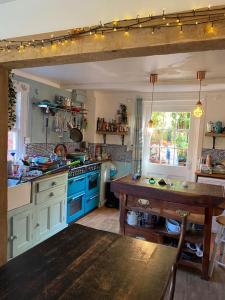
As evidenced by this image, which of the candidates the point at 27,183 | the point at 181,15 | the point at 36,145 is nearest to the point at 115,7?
the point at 181,15

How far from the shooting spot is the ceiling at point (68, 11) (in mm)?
1465

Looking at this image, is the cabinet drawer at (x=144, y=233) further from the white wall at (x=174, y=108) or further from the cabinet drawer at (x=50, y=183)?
the white wall at (x=174, y=108)

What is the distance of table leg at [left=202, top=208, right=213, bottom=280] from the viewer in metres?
2.40

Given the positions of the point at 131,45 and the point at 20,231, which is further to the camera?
the point at 20,231

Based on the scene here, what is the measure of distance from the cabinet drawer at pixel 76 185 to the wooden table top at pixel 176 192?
993 mm

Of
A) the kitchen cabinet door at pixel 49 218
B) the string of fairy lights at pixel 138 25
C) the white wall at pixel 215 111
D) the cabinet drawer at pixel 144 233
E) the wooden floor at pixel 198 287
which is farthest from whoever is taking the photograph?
the white wall at pixel 215 111

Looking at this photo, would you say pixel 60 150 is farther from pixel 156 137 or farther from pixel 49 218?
pixel 156 137

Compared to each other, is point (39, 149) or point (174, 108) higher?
point (174, 108)

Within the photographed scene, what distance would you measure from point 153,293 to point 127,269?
0.22 m

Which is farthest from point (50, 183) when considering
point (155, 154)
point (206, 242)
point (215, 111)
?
point (215, 111)

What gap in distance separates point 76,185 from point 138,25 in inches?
108

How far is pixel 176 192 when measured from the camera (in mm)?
2471

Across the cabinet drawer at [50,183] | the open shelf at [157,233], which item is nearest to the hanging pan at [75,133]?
the cabinet drawer at [50,183]

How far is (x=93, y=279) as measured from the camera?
1176 millimetres
